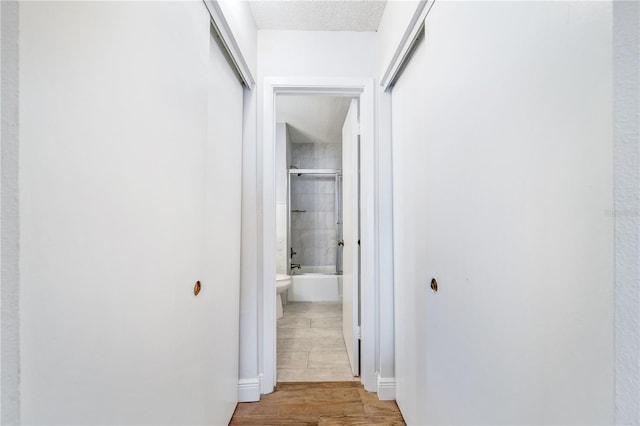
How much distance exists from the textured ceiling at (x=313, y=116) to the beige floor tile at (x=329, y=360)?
2.28 meters

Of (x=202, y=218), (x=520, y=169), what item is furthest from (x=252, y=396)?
(x=520, y=169)

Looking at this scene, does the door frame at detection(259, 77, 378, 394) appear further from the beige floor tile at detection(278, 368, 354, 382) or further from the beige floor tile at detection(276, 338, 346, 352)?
the beige floor tile at detection(276, 338, 346, 352)

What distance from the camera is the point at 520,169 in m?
0.62

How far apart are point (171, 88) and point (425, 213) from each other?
1.06 meters

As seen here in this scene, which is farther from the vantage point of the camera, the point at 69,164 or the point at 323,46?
the point at 323,46

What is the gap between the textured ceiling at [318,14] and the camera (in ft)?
5.38

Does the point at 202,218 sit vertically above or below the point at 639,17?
below

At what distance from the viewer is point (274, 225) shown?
1.82m

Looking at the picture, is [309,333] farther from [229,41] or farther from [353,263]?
[229,41]

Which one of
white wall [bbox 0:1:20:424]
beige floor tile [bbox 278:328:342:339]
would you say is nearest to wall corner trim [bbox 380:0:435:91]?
white wall [bbox 0:1:20:424]

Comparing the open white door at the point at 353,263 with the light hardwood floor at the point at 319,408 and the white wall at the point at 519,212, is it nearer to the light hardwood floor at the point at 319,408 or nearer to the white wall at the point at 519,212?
the light hardwood floor at the point at 319,408

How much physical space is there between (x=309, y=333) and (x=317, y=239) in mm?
1974

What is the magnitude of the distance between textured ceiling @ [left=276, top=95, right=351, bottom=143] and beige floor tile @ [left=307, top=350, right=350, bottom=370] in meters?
2.28

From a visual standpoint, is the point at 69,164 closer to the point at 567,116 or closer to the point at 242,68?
the point at 567,116
